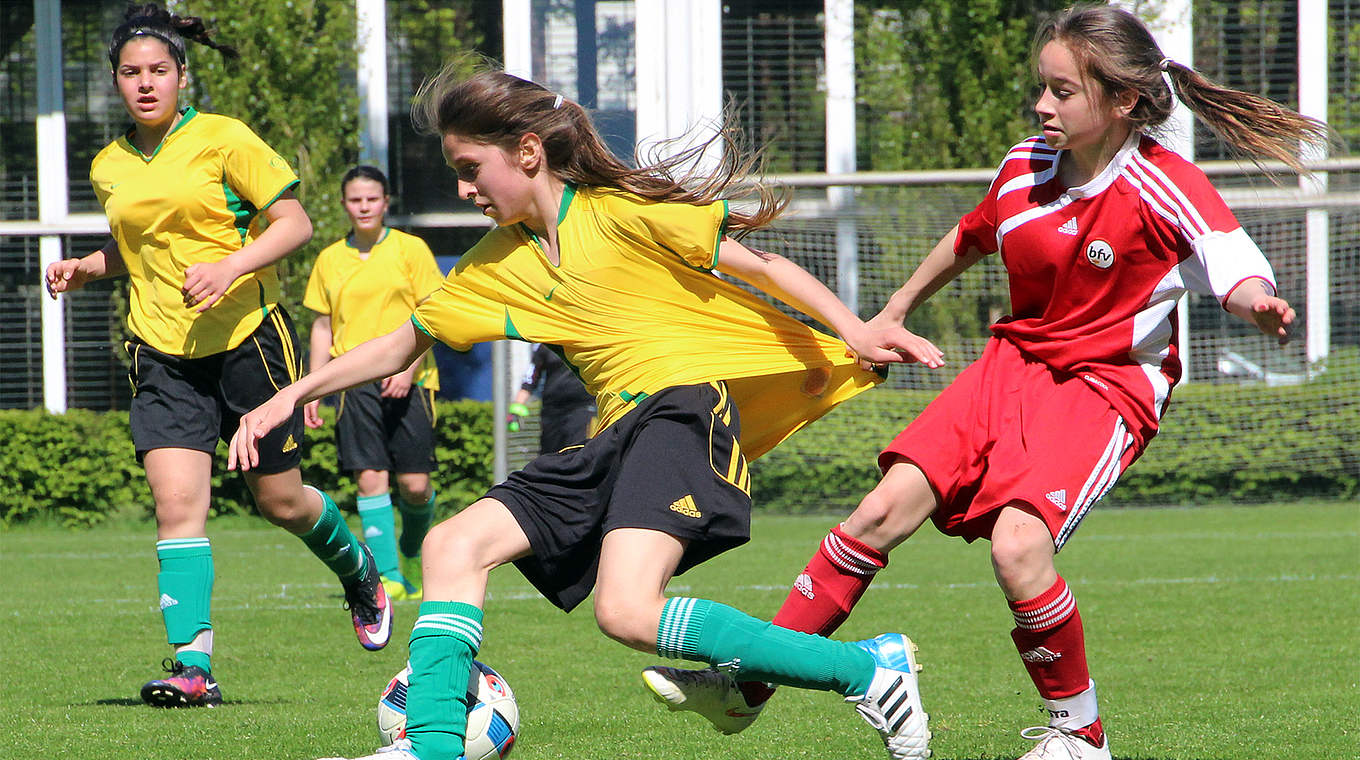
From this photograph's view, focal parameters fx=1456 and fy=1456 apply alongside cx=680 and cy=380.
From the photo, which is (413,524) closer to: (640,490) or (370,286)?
(370,286)

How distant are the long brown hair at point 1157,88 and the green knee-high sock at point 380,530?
4.79 m

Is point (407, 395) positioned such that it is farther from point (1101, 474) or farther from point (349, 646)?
point (1101, 474)

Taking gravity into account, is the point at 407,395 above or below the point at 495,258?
below

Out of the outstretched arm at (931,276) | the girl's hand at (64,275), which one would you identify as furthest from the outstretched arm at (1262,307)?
the girl's hand at (64,275)

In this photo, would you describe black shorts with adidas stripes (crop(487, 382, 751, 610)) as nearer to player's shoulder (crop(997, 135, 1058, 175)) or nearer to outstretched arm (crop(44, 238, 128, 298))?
player's shoulder (crop(997, 135, 1058, 175))

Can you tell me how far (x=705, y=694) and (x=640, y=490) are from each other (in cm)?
50

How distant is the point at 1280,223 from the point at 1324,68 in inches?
147

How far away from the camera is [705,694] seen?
132 inches

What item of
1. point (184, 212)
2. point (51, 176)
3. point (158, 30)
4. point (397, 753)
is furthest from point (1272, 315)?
point (51, 176)

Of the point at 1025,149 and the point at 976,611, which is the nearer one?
the point at 1025,149

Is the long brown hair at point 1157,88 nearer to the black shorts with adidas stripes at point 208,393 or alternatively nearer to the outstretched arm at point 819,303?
the outstretched arm at point 819,303

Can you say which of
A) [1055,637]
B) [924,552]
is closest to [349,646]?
[1055,637]

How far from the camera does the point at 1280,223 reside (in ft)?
40.1

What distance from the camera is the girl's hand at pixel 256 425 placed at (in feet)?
11.3
